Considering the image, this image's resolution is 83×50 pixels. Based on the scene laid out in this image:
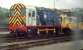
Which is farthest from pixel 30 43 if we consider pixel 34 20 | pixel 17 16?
pixel 17 16

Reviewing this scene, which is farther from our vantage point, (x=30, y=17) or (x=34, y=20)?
(x=34, y=20)

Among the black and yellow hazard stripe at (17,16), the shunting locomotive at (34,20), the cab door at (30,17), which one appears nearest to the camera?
the black and yellow hazard stripe at (17,16)

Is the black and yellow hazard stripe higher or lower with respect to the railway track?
higher

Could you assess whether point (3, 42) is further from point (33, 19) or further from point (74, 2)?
point (74, 2)

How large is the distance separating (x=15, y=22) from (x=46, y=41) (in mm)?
2112

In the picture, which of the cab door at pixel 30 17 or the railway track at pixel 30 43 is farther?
the cab door at pixel 30 17

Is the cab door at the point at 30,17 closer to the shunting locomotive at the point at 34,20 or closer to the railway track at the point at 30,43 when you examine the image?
the shunting locomotive at the point at 34,20

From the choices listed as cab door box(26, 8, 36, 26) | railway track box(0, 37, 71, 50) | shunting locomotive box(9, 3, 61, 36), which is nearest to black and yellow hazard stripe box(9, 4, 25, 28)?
shunting locomotive box(9, 3, 61, 36)

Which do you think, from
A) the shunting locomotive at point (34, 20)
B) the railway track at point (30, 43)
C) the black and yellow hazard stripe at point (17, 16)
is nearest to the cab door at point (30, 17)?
the shunting locomotive at point (34, 20)

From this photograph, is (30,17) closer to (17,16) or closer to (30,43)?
(30,43)

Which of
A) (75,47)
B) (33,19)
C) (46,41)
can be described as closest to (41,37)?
(46,41)

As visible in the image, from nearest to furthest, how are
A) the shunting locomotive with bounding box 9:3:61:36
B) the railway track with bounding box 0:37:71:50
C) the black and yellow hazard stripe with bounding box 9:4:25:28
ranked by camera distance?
the black and yellow hazard stripe with bounding box 9:4:25:28 < the shunting locomotive with bounding box 9:3:61:36 < the railway track with bounding box 0:37:71:50

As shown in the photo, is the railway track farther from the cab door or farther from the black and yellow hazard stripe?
the black and yellow hazard stripe

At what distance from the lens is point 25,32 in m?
6.25
